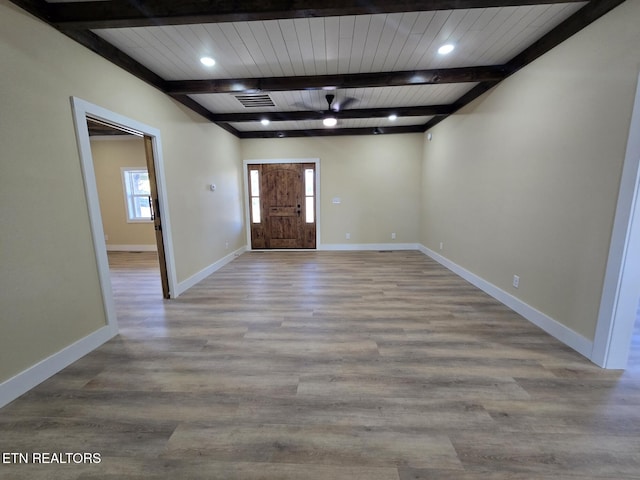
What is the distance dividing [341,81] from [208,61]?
1.49 meters

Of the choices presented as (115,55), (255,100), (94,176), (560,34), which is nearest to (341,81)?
(255,100)

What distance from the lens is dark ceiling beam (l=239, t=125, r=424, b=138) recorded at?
5.46 meters

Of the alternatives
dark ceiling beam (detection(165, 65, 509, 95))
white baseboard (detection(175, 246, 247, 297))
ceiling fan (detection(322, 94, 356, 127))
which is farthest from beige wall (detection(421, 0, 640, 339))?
white baseboard (detection(175, 246, 247, 297))

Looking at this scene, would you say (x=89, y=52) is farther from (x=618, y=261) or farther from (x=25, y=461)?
(x=618, y=261)

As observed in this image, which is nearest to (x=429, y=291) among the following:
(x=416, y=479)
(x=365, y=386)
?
(x=365, y=386)

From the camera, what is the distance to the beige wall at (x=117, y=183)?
5969 mm

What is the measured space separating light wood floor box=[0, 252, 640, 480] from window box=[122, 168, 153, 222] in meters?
4.32

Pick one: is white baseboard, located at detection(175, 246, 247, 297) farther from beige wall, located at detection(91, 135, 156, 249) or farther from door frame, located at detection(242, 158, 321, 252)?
beige wall, located at detection(91, 135, 156, 249)

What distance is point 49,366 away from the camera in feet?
6.16

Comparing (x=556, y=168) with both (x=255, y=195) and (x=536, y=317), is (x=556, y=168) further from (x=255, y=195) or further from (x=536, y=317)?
(x=255, y=195)

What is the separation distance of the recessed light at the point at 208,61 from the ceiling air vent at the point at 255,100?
32.5 inches

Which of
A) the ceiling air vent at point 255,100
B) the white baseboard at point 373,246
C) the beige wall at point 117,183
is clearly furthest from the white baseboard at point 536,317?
the beige wall at point 117,183

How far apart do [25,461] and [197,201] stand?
129 inches

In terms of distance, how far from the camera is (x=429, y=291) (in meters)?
3.46
